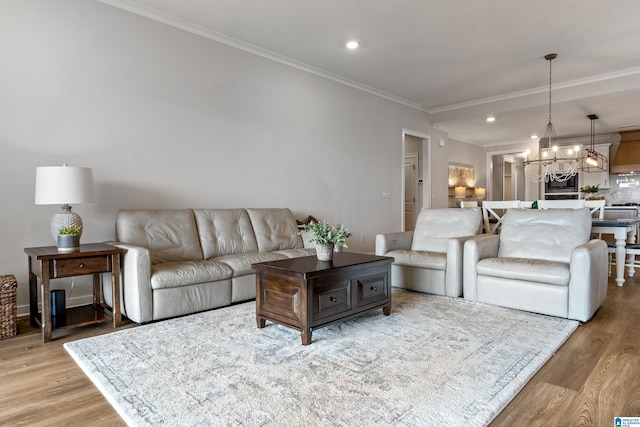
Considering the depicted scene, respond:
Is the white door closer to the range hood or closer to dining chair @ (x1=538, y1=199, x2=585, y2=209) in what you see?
dining chair @ (x1=538, y1=199, x2=585, y2=209)

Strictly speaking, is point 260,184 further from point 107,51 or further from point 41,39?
point 41,39

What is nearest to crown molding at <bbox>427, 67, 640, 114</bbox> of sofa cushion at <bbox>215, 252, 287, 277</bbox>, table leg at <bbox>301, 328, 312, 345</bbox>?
sofa cushion at <bbox>215, 252, 287, 277</bbox>

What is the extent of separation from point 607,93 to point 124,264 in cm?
642

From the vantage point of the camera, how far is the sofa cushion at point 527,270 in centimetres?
312

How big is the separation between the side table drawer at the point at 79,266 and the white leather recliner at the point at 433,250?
2.60 m

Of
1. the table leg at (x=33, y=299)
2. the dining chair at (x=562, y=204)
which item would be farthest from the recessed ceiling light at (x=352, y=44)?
the table leg at (x=33, y=299)

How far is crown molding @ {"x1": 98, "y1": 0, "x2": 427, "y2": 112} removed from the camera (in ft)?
12.2

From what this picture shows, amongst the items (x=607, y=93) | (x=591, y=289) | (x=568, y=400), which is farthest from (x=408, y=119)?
(x=568, y=400)

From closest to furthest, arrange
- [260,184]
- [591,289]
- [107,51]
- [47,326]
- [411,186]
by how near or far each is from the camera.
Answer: [47,326], [591,289], [107,51], [260,184], [411,186]

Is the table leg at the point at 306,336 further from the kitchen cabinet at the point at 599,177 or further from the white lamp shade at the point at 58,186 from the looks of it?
the kitchen cabinet at the point at 599,177

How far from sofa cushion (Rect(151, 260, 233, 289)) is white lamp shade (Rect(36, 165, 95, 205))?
0.80 metres

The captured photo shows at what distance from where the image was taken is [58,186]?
113 inches

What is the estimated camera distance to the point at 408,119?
7168mm

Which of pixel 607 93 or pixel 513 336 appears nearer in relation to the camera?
pixel 513 336
